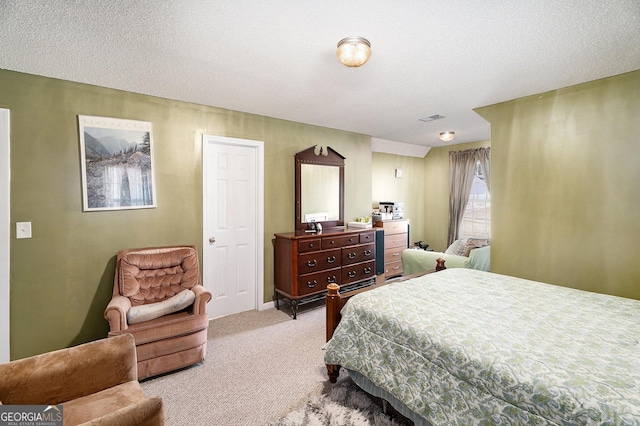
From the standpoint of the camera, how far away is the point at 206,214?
138 inches

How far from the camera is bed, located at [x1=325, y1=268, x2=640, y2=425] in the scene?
119cm

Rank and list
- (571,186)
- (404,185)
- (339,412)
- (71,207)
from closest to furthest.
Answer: (339,412) < (71,207) < (571,186) < (404,185)

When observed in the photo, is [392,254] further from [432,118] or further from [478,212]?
[432,118]

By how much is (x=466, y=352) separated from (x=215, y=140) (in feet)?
10.9

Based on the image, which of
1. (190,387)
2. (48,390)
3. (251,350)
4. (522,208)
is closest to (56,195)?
(48,390)

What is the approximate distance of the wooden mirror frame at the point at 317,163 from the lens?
417 cm

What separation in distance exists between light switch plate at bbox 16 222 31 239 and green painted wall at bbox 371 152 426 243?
15.6ft

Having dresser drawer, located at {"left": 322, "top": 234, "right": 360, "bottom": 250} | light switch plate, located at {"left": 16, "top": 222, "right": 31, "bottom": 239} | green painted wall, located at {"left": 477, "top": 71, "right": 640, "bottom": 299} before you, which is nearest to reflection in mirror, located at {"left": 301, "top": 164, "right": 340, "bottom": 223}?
dresser drawer, located at {"left": 322, "top": 234, "right": 360, "bottom": 250}

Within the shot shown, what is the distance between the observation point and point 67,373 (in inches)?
60.7

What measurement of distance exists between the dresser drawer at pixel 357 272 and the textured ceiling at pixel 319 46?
2256mm

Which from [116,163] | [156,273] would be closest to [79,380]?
[156,273]

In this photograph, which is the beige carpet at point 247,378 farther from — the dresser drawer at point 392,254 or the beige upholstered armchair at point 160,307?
the dresser drawer at point 392,254

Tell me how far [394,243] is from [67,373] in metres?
4.76

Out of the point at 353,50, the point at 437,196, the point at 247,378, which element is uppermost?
the point at 353,50
